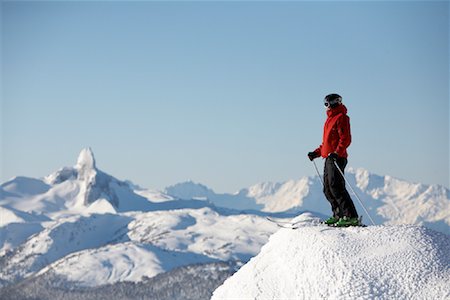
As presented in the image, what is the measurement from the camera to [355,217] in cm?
1806

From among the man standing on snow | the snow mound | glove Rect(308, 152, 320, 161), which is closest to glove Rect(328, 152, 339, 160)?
the man standing on snow

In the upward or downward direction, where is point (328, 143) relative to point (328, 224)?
upward

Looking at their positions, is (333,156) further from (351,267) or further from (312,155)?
(351,267)

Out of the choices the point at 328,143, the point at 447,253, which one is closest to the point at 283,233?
the point at 328,143

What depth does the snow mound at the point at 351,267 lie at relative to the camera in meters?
14.6

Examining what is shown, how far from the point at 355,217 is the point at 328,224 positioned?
690 mm

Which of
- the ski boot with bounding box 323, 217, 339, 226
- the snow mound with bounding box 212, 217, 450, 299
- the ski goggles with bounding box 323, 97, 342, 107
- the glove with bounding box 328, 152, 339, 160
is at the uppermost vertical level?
the ski goggles with bounding box 323, 97, 342, 107

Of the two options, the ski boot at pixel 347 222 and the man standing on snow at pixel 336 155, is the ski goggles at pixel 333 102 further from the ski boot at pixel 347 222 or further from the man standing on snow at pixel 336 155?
the ski boot at pixel 347 222

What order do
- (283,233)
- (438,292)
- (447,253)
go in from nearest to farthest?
(438,292) < (447,253) < (283,233)

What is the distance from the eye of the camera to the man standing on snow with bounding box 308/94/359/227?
18.3 metres

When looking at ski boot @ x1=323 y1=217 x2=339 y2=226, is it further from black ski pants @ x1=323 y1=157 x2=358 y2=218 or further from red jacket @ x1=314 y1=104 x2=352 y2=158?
red jacket @ x1=314 y1=104 x2=352 y2=158

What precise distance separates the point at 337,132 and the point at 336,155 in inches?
22.8

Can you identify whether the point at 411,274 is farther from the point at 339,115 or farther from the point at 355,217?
the point at 339,115

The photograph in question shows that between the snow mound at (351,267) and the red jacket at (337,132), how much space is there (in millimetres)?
2363
